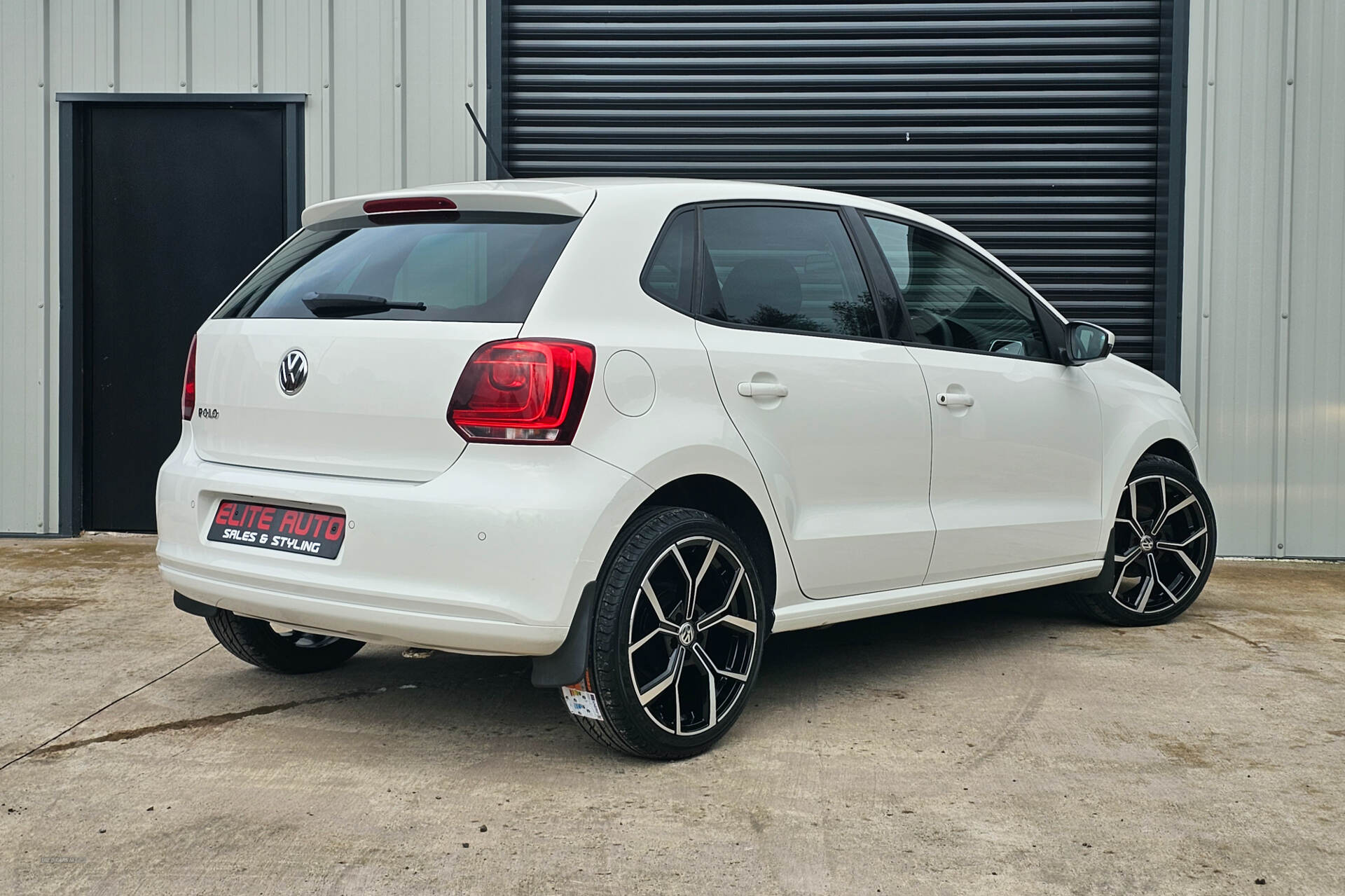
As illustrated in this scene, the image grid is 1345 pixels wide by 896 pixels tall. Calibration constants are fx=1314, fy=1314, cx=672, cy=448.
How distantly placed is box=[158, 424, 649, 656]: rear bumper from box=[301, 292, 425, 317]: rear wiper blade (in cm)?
48

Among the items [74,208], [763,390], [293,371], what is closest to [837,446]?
[763,390]

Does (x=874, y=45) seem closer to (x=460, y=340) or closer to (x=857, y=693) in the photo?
(x=857, y=693)

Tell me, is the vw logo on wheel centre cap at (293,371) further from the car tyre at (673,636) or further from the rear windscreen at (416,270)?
the car tyre at (673,636)

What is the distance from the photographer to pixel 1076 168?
812cm

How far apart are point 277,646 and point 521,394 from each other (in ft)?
5.82

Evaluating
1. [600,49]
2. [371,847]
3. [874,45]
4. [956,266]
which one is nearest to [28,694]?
[371,847]

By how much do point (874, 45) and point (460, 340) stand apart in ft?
18.1

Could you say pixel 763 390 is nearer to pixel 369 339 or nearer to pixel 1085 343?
pixel 369 339

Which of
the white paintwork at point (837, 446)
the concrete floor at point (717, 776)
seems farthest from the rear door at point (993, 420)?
the concrete floor at point (717, 776)

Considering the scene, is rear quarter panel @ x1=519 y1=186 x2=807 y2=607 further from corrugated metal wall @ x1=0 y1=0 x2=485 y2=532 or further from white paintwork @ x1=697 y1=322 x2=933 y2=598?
corrugated metal wall @ x1=0 y1=0 x2=485 y2=532

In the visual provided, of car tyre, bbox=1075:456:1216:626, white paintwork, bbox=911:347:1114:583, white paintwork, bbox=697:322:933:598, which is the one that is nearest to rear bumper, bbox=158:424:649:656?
white paintwork, bbox=697:322:933:598

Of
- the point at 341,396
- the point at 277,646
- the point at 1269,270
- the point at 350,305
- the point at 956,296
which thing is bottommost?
the point at 277,646

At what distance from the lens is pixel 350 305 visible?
3.66 meters

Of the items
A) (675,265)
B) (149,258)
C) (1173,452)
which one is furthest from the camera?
(149,258)
